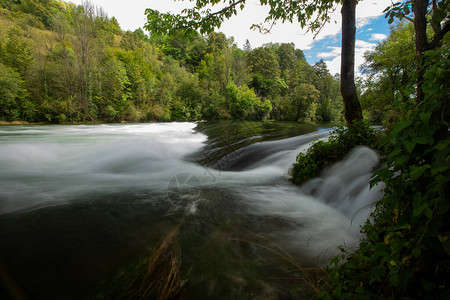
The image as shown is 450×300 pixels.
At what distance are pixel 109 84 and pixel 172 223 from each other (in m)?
25.1

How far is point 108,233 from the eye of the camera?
2.39 meters

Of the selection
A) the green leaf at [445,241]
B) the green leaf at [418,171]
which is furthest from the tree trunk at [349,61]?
the green leaf at [445,241]

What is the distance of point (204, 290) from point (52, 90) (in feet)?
80.9

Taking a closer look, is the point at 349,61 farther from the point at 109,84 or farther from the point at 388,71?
the point at 109,84

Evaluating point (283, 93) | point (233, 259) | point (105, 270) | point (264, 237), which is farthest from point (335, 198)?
point (283, 93)

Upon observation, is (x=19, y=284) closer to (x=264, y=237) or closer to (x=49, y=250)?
(x=49, y=250)

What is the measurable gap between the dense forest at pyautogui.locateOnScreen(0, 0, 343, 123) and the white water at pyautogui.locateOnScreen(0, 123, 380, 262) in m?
5.47

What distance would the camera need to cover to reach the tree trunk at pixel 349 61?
14.6ft

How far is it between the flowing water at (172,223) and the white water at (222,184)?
0.02 m

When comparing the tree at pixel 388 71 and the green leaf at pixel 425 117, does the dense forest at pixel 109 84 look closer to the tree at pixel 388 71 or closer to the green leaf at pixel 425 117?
the green leaf at pixel 425 117

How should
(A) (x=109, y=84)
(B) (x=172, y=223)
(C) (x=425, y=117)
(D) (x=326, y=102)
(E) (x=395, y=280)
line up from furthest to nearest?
1. (D) (x=326, y=102)
2. (A) (x=109, y=84)
3. (B) (x=172, y=223)
4. (C) (x=425, y=117)
5. (E) (x=395, y=280)

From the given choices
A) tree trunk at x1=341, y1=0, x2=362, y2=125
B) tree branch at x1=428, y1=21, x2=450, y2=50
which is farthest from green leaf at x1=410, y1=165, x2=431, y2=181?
tree trunk at x1=341, y1=0, x2=362, y2=125

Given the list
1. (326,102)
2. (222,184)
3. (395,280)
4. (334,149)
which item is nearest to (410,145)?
(395,280)

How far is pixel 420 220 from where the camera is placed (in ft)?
3.81
